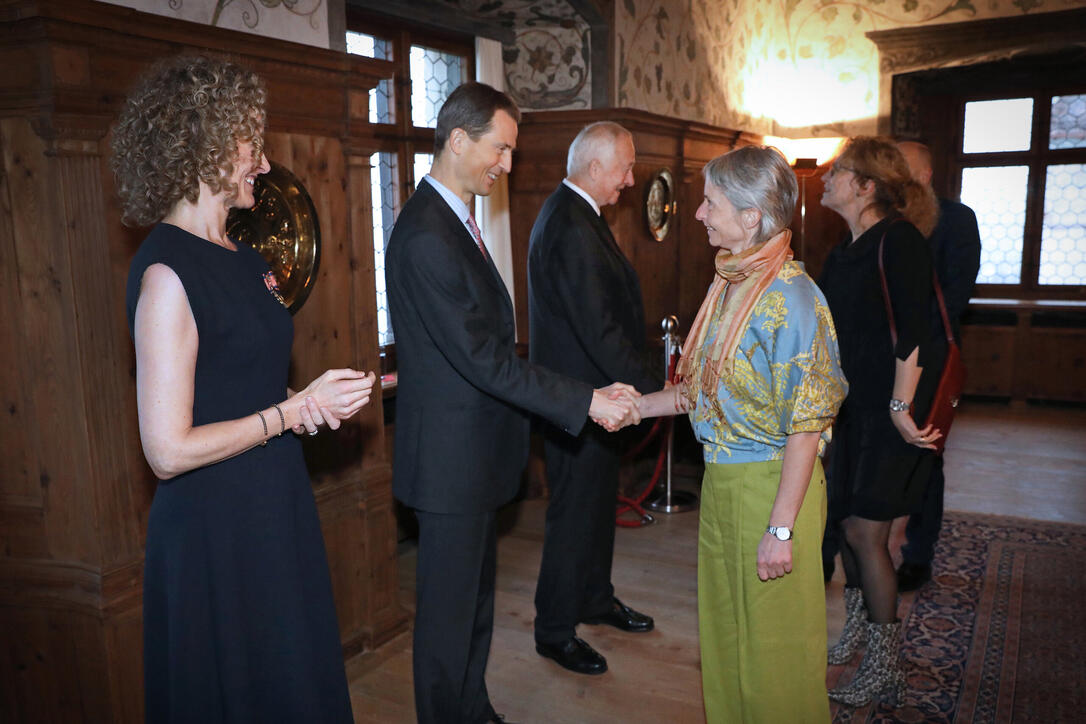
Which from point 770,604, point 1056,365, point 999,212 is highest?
point 999,212

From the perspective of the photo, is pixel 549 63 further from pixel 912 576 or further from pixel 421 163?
pixel 912 576

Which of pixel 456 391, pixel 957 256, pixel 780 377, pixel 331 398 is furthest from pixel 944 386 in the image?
pixel 331 398

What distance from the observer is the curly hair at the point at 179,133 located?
1.74 meters

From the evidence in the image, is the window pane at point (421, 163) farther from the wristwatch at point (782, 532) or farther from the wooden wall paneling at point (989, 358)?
the wooden wall paneling at point (989, 358)

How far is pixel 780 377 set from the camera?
1.98 meters

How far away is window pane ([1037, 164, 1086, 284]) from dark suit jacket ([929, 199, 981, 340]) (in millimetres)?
4523

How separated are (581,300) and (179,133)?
1.63 m

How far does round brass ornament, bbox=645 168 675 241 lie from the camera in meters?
5.46

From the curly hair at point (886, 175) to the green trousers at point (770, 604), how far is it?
45.8 inches

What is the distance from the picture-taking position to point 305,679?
6.44 feet

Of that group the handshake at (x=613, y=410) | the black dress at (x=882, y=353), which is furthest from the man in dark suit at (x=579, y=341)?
the black dress at (x=882, y=353)

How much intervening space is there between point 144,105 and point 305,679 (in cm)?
127

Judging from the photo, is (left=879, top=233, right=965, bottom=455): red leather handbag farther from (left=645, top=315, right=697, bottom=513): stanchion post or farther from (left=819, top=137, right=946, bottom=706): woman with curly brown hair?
(left=645, top=315, right=697, bottom=513): stanchion post

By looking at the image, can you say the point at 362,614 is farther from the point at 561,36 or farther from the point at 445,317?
the point at 561,36
